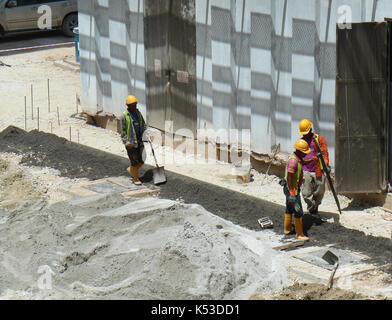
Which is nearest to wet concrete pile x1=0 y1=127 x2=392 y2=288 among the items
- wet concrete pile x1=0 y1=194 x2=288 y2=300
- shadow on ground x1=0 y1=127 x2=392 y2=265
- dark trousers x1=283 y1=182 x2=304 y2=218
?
shadow on ground x1=0 y1=127 x2=392 y2=265

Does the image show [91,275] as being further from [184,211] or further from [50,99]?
[50,99]

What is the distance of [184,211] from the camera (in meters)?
12.4

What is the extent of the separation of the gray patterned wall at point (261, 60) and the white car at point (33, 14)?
10.5 metres

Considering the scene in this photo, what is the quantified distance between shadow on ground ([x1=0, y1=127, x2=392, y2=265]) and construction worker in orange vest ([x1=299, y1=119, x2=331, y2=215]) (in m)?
0.27

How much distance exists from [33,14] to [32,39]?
0.86 meters

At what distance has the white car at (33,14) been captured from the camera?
91.0 ft

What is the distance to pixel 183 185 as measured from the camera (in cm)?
1496

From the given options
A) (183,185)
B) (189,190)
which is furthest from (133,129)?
(189,190)

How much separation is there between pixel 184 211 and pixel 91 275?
201 centimetres

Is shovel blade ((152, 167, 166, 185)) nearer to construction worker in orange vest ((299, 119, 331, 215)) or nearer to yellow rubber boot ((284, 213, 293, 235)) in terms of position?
construction worker in orange vest ((299, 119, 331, 215))

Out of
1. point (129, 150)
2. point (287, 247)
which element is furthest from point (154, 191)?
point (287, 247)

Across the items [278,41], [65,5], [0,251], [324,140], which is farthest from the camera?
[65,5]

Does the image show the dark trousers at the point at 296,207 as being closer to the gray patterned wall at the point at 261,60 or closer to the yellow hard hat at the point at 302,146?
the yellow hard hat at the point at 302,146

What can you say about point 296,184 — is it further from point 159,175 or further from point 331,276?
point 159,175
